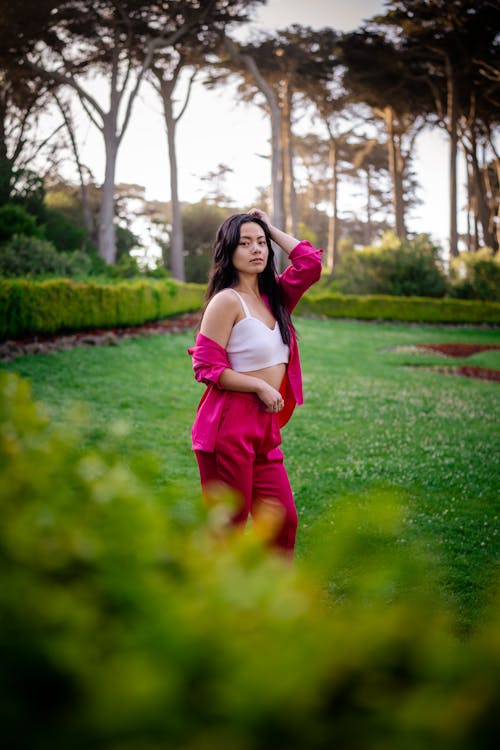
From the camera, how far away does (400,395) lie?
10.3 meters

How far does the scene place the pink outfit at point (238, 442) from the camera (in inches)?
115

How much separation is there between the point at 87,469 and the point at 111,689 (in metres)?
0.58

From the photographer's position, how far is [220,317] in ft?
9.99

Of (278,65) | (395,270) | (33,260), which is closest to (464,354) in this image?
(33,260)

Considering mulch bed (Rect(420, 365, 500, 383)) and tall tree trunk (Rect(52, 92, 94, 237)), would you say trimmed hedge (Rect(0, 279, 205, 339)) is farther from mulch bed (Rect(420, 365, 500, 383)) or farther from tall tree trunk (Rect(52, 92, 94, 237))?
tall tree trunk (Rect(52, 92, 94, 237))

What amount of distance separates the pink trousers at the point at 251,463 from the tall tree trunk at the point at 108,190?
81.6 feet

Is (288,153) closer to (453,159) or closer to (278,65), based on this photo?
(278,65)

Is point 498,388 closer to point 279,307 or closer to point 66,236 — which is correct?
point 279,307

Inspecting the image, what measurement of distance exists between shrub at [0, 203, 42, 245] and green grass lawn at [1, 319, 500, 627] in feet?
38.5

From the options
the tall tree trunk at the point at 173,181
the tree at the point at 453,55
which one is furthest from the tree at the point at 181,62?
the tree at the point at 453,55

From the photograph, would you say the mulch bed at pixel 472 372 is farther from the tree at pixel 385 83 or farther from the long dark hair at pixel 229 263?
the tree at pixel 385 83

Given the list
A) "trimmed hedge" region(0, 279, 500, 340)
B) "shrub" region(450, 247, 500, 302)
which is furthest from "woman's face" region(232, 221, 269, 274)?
"shrub" region(450, 247, 500, 302)

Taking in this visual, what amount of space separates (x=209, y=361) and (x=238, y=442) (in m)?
0.44

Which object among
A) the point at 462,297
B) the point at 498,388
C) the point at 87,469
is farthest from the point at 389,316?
the point at 87,469
